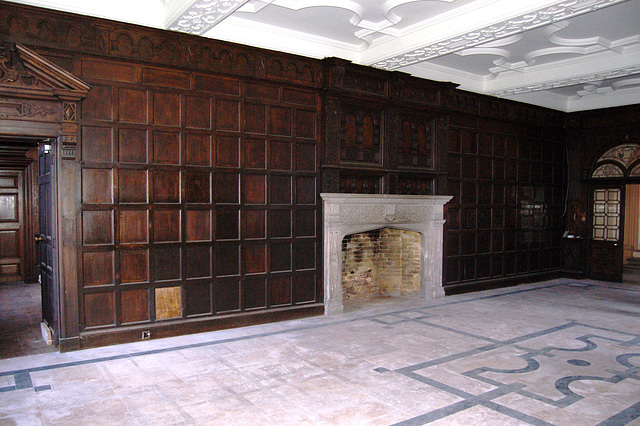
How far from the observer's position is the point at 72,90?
197 inches

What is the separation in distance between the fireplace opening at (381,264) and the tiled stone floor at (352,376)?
1517mm

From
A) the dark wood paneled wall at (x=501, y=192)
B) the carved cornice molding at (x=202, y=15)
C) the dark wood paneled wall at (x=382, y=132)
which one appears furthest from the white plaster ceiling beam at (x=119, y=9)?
the dark wood paneled wall at (x=501, y=192)

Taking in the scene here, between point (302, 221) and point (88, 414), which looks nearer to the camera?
point (88, 414)

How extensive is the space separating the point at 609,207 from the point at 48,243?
10.7m

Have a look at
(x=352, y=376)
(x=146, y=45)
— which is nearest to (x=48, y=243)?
(x=146, y=45)

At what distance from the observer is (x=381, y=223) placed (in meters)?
7.48

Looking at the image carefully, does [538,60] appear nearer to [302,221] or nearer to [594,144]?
[594,144]

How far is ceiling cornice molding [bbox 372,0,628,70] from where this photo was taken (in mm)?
4859

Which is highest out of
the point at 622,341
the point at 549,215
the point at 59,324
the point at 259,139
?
the point at 259,139

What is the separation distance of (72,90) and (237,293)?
3.08 meters

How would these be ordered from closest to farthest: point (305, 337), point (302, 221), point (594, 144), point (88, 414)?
point (88, 414) < point (305, 337) < point (302, 221) < point (594, 144)

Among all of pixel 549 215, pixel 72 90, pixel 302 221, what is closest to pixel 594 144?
pixel 549 215

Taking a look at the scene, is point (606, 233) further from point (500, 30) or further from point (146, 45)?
point (146, 45)

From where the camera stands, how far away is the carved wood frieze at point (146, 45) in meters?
4.86
